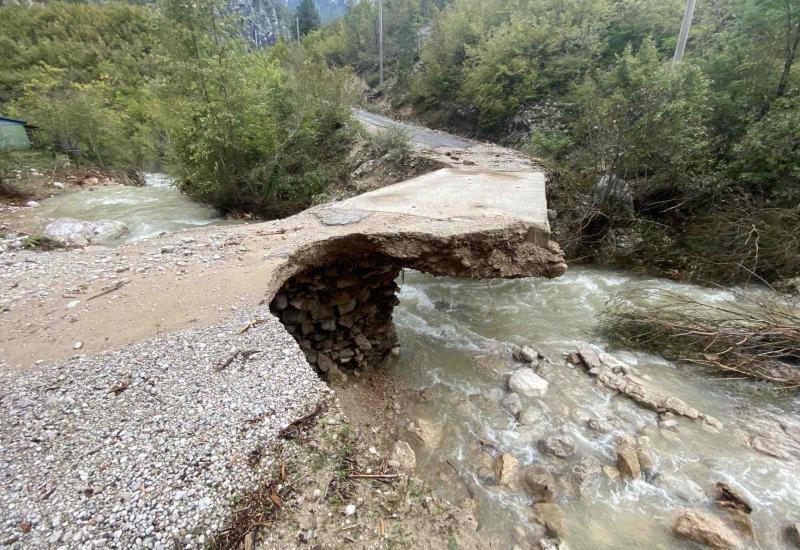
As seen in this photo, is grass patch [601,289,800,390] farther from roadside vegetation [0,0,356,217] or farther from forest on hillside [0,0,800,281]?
roadside vegetation [0,0,356,217]

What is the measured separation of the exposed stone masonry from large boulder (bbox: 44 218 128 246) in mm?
5817

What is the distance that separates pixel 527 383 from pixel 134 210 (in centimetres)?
1126

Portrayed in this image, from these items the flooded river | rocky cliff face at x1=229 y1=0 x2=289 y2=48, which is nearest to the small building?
the flooded river

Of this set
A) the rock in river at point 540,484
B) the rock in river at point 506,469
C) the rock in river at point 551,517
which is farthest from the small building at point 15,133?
the rock in river at point 551,517

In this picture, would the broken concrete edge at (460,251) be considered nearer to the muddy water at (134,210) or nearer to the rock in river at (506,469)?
the rock in river at (506,469)

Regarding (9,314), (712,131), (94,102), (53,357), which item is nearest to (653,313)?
(712,131)

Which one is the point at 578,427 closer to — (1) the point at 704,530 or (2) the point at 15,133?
(1) the point at 704,530

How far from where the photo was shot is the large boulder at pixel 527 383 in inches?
182

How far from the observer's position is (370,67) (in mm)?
28016

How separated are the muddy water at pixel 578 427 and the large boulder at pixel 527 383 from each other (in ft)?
0.40

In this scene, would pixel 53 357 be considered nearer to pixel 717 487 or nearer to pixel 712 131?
pixel 717 487

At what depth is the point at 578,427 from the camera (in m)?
4.12

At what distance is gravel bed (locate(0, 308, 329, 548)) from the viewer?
1.63m

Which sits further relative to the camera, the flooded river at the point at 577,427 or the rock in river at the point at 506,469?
the rock in river at the point at 506,469
